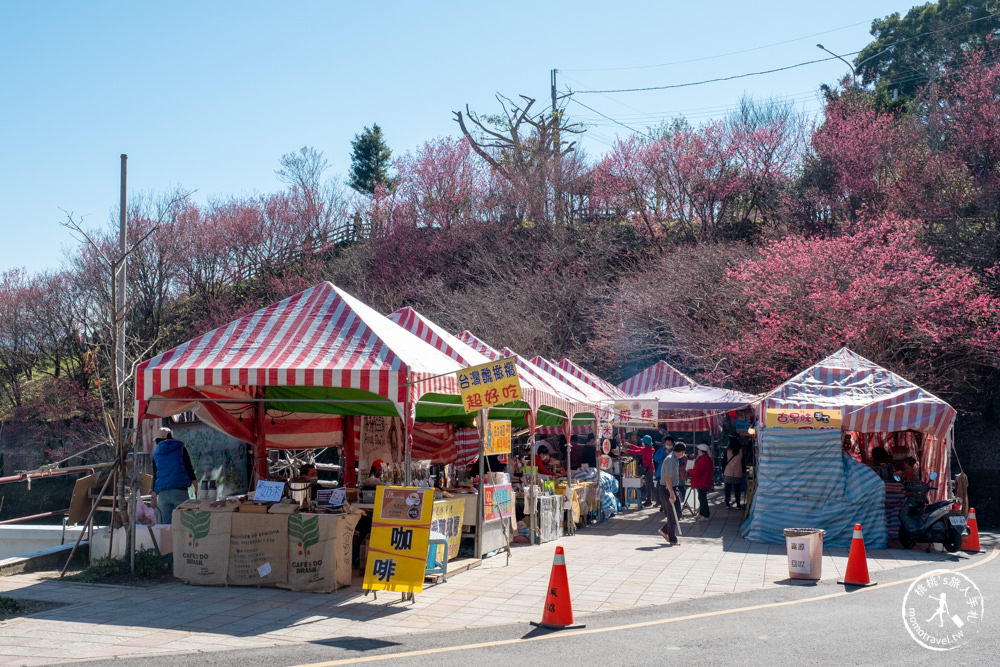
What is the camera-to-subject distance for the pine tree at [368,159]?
177ft

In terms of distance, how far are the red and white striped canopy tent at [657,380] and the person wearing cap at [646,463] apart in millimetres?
3102

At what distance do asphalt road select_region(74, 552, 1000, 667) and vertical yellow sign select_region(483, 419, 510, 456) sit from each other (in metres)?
4.46

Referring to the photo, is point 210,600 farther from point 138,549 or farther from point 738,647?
point 738,647

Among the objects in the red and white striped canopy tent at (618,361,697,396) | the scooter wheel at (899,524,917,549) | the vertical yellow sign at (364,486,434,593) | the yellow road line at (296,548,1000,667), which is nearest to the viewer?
the yellow road line at (296,548,1000,667)

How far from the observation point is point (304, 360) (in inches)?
416

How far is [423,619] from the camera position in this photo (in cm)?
852

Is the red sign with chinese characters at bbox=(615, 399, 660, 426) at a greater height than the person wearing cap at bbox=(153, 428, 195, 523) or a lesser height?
greater

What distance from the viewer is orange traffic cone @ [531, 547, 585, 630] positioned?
8.15m

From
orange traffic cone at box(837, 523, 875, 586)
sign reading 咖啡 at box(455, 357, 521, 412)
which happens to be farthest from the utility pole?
orange traffic cone at box(837, 523, 875, 586)

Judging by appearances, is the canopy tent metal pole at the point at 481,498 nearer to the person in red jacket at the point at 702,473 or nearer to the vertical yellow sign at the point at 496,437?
the vertical yellow sign at the point at 496,437

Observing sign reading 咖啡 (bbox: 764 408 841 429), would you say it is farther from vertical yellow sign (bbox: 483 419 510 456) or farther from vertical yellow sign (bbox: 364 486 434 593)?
vertical yellow sign (bbox: 364 486 434 593)

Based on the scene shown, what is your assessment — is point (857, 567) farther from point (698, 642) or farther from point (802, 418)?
point (802, 418)

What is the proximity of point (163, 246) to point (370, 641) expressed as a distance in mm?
32056

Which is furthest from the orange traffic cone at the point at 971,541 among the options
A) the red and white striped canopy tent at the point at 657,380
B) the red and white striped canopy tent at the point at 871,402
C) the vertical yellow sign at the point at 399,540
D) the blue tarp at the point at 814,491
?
the red and white striped canopy tent at the point at 657,380
